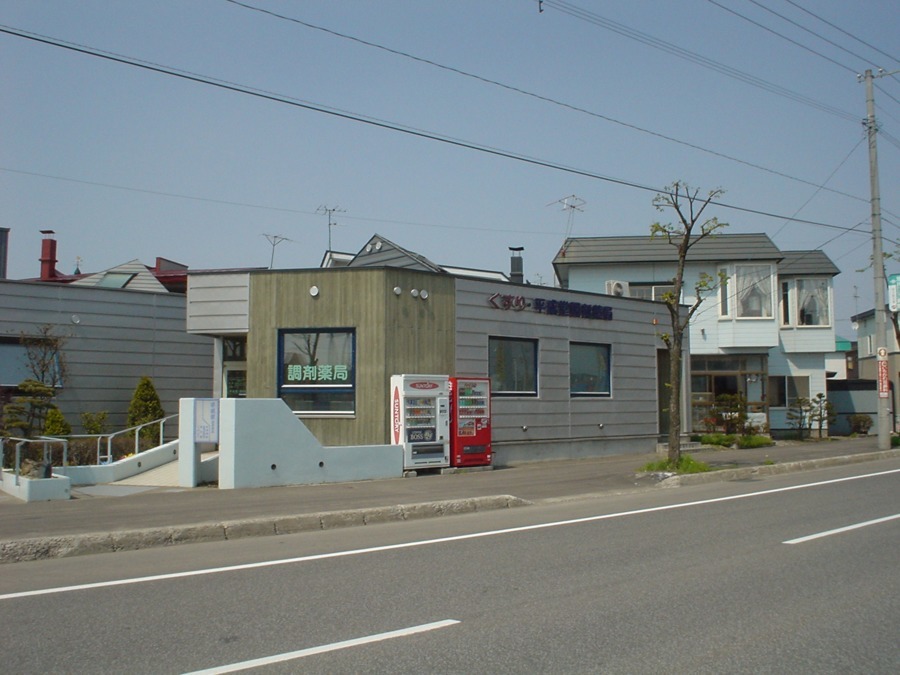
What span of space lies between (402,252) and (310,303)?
4775 mm

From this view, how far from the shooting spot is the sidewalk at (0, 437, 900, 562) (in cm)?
1034

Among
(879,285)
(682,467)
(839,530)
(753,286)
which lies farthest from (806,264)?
(839,530)

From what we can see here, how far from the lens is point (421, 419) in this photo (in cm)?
1848

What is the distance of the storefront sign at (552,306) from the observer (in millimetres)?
21406

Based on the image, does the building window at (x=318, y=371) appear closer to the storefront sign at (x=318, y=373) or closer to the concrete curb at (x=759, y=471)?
the storefront sign at (x=318, y=373)

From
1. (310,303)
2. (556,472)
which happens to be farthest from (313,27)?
(556,472)

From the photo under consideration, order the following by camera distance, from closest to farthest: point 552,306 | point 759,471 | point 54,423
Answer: point 759,471 → point 54,423 → point 552,306

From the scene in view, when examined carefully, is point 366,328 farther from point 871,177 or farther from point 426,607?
point 871,177

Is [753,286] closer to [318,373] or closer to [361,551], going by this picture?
[318,373]

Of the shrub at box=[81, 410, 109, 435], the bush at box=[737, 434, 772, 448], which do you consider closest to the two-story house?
the bush at box=[737, 434, 772, 448]

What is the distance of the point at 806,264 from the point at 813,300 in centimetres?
161

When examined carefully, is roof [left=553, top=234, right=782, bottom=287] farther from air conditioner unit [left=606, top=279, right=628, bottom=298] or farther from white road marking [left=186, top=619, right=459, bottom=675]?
white road marking [left=186, top=619, right=459, bottom=675]

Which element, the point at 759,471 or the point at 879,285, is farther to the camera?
the point at 879,285

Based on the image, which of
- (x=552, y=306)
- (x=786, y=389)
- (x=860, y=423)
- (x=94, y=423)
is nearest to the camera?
(x=94, y=423)
